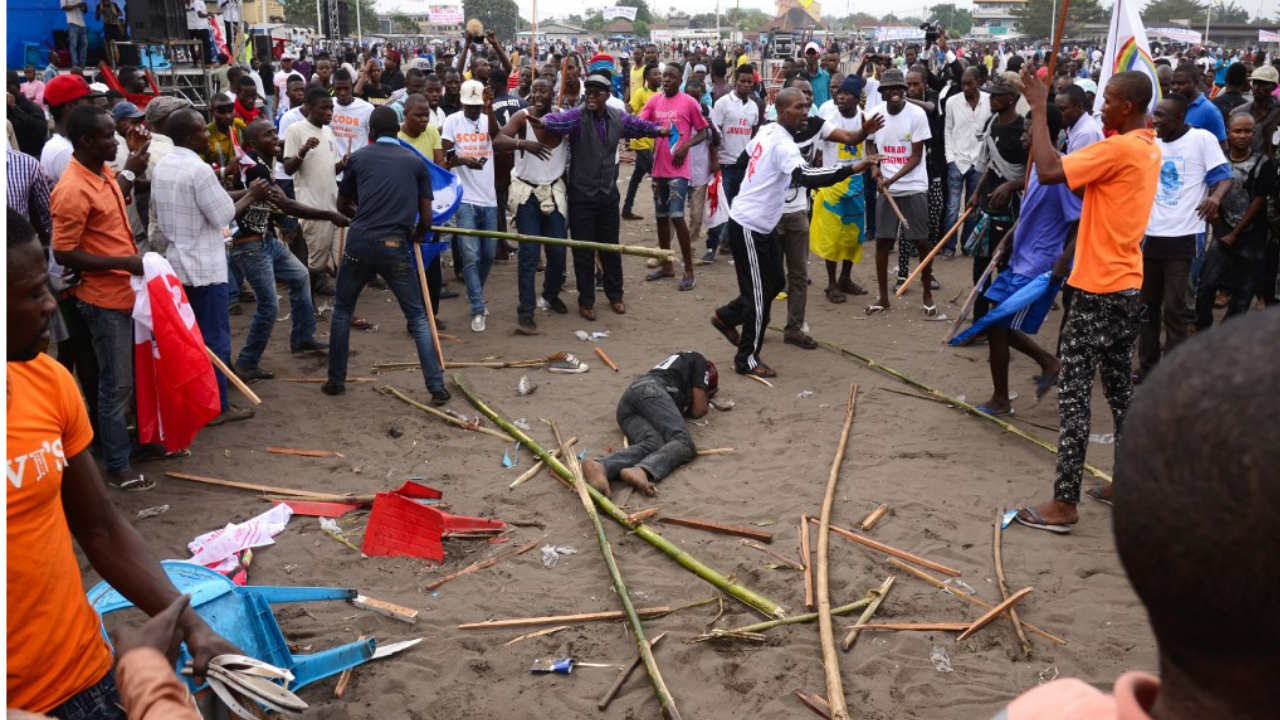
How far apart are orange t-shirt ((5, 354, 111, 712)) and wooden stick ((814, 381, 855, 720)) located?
2668 mm

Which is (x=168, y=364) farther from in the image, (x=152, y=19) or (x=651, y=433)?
(x=152, y=19)

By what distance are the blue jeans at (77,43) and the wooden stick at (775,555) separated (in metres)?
18.6

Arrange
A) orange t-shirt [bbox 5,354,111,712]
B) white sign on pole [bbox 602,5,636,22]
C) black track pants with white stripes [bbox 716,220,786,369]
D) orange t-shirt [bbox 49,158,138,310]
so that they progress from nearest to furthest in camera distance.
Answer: orange t-shirt [bbox 5,354,111,712] → orange t-shirt [bbox 49,158,138,310] → black track pants with white stripes [bbox 716,220,786,369] → white sign on pole [bbox 602,5,636,22]

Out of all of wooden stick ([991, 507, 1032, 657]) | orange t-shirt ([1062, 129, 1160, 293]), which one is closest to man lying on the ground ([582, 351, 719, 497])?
wooden stick ([991, 507, 1032, 657])

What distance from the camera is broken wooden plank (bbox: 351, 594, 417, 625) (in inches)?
191

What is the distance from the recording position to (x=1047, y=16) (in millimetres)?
85375

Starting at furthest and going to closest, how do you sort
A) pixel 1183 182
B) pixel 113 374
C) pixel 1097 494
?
1. pixel 1183 182
2. pixel 113 374
3. pixel 1097 494

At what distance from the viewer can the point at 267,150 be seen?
335 inches

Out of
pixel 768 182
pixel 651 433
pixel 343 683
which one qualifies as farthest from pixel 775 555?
pixel 768 182

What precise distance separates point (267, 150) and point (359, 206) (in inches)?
52.8

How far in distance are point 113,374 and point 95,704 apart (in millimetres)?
4399

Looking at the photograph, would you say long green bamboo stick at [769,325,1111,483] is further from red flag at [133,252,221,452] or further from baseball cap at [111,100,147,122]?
baseball cap at [111,100,147,122]

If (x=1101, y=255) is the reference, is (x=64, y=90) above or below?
above

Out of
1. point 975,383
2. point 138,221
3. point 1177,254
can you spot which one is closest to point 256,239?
point 138,221
